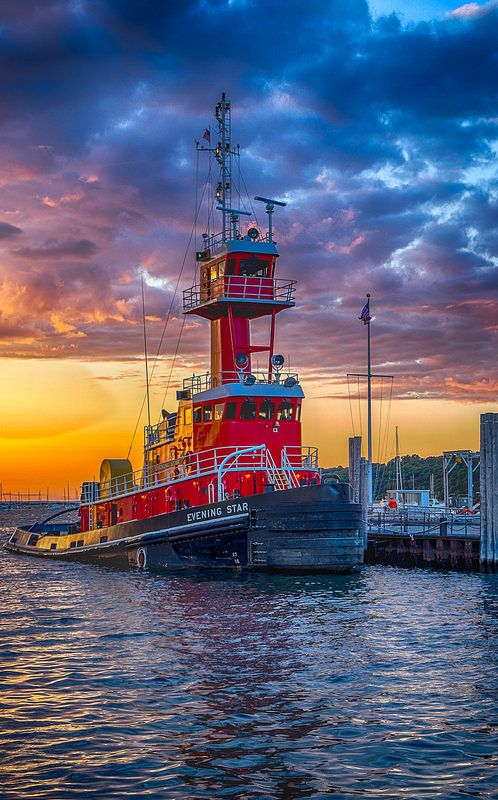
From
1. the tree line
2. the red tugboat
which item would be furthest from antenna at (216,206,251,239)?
the tree line

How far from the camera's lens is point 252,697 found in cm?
1427

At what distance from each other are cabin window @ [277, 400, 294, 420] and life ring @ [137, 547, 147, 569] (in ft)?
25.0

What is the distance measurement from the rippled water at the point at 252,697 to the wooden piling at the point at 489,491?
5.65 meters

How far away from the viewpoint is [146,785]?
→ 10.5 m

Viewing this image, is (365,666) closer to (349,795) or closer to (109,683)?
(109,683)

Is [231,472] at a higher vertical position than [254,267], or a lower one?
lower

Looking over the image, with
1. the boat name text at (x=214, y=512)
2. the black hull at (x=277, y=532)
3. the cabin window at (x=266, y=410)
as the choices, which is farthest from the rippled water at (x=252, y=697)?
the cabin window at (x=266, y=410)

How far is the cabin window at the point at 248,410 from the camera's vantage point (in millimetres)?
34188

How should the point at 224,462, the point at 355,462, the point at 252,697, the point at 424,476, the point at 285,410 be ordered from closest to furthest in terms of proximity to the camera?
the point at 252,697 < the point at 224,462 < the point at 285,410 < the point at 355,462 < the point at 424,476

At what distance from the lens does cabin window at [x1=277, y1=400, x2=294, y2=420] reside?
34.8m

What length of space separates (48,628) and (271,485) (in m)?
10.1

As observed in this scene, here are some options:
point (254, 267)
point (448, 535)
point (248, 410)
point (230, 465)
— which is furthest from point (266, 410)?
point (448, 535)

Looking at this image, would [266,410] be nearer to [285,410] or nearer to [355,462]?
[285,410]

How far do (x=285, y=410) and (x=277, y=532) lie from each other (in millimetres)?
7212
